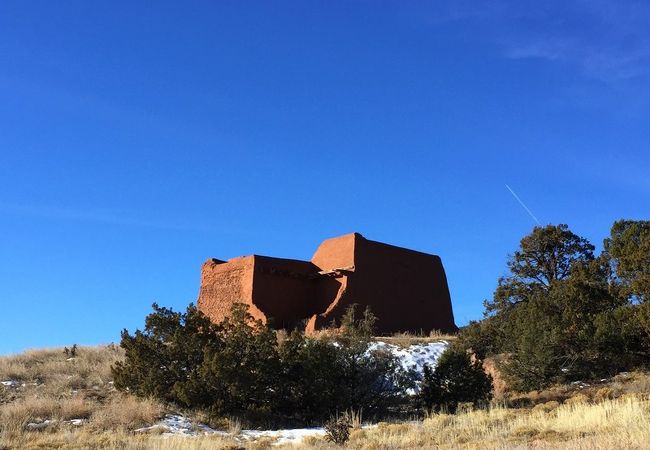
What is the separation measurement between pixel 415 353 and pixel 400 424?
31.9 feet

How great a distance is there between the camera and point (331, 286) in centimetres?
3017

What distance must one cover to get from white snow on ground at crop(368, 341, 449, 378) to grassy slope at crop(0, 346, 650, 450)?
4.31m

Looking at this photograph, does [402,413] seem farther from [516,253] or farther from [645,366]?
[516,253]

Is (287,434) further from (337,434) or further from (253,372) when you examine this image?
(253,372)

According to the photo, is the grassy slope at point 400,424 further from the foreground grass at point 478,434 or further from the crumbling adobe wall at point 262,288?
the crumbling adobe wall at point 262,288

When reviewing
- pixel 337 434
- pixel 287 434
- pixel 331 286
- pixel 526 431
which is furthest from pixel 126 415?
pixel 331 286

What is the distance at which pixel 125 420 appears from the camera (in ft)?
52.3

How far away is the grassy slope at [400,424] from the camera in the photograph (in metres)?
10.5

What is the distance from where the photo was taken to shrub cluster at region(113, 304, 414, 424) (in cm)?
1795

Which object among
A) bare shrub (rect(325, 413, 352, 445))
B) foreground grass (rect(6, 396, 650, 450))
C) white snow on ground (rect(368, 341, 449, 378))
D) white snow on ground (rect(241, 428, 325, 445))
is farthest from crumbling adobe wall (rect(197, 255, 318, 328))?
bare shrub (rect(325, 413, 352, 445))

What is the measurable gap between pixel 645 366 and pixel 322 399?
1192 cm

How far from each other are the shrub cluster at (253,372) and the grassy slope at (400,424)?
102 centimetres

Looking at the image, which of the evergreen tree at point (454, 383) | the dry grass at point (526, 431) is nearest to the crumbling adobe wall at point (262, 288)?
the evergreen tree at point (454, 383)

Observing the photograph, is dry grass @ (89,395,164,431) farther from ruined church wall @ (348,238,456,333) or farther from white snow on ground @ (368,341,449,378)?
ruined church wall @ (348,238,456,333)
